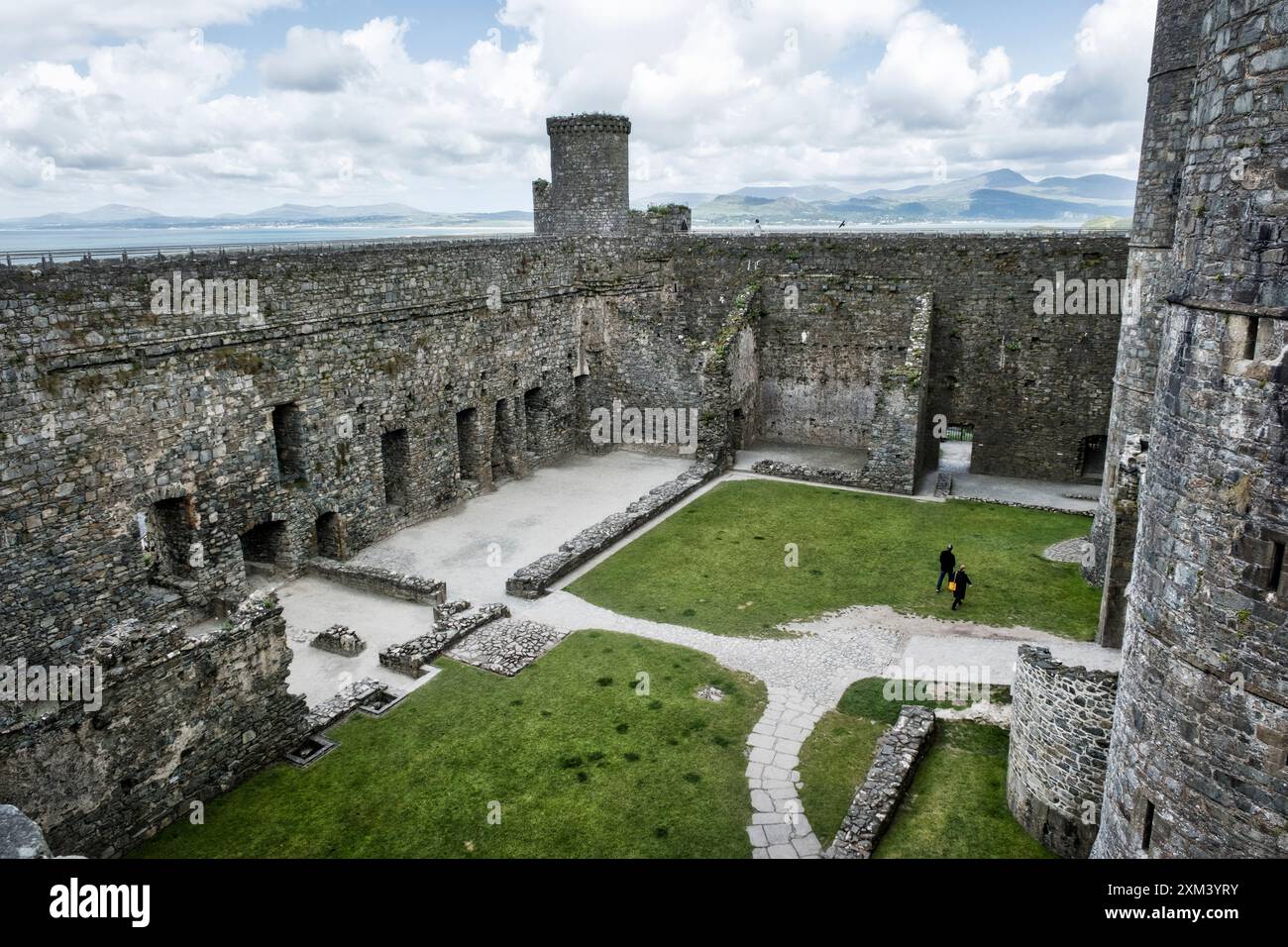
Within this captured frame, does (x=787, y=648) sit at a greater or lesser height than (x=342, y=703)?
greater

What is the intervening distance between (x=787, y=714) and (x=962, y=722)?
92.7 inches

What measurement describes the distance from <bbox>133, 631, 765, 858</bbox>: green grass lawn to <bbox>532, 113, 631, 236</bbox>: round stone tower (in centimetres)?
2198

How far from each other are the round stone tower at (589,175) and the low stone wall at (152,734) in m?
23.4

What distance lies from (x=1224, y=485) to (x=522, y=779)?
8411 millimetres

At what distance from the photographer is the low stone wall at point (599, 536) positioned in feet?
55.0

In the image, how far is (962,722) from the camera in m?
12.2

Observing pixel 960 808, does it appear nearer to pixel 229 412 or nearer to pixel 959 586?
pixel 959 586

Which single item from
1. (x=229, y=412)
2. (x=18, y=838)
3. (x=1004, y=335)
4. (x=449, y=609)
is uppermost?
(x=1004, y=335)

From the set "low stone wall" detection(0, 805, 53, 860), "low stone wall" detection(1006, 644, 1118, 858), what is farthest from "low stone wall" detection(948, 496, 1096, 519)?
"low stone wall" detection(0, 805, 53, 860)

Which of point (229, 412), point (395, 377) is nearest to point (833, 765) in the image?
point (229, 412)

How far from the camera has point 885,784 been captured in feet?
34.4

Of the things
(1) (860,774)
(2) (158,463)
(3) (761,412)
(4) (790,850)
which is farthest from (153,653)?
(3) (761,412)

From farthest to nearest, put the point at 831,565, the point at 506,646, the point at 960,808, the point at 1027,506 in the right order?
the point at 1027,506
the point at 831,565
the point at 506,646
the point at 960,808

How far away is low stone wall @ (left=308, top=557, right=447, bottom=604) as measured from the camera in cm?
1641
